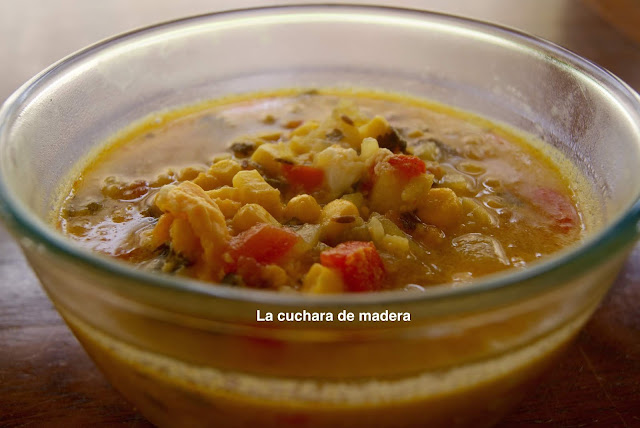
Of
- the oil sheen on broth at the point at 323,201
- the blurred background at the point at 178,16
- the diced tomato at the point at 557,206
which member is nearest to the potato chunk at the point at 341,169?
the oil sheen on broth at the point at 323,201

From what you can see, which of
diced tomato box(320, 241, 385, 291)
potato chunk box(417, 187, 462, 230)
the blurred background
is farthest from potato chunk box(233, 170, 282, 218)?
the blurred background

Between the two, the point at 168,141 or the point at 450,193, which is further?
the point at 168,141

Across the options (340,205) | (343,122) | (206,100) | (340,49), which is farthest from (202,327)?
(340,49)

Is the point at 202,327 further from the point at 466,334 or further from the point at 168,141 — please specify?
the point at 168,141

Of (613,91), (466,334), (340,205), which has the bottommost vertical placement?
(466,334)

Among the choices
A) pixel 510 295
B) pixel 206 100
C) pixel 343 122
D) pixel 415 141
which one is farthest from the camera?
pixel 206 100

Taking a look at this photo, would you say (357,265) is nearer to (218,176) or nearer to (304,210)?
(304,210)
